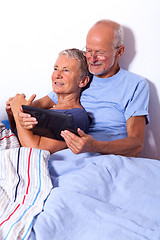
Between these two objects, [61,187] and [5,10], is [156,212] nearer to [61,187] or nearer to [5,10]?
[61,187]

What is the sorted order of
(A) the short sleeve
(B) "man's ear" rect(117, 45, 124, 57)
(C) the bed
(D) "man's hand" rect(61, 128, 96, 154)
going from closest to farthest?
(C) the bed → (D) "man's hand" rect(61, 128, 96, 154) → (A) the short sleeve → (B) "man's ear" rect(117, 45, 124, 57)

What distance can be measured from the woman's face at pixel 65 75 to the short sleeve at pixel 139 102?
13.9 inches

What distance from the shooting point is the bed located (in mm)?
1082

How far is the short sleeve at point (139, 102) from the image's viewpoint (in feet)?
5.78

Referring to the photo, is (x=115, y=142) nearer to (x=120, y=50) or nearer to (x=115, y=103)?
(x=115, y=103)

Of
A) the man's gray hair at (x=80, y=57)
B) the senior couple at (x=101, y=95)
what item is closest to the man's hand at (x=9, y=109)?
the senior couple at (x=101, y=95)

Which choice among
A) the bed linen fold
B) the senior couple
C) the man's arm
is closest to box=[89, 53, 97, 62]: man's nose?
the senior couple

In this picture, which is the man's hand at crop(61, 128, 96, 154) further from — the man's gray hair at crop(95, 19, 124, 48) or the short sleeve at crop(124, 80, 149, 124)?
the man's gray hair at crop(95, 19, 124, 48)

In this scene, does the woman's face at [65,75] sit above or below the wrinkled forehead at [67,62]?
below

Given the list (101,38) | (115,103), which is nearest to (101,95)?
(115,103)

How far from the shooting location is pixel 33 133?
5.49 ft

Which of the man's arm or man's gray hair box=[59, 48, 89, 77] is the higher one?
man's gray hair box=[59, 48, 89, 77]

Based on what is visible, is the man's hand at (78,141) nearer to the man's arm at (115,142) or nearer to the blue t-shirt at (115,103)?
the man's arm at (115,142)

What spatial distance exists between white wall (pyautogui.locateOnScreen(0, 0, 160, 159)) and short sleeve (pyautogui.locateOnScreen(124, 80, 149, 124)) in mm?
174
